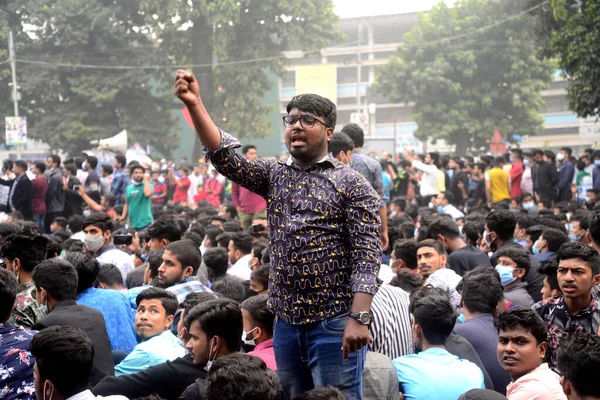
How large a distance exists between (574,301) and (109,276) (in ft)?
12.6

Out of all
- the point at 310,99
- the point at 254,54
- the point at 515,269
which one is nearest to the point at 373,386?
the point at 310,99

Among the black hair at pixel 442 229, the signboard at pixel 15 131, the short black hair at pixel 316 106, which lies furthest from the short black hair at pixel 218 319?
the signboard at pixel 15 131

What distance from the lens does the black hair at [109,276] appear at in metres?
6.89

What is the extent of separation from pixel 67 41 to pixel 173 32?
4.16 meters

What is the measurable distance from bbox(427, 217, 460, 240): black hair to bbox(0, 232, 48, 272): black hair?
4.00 meters

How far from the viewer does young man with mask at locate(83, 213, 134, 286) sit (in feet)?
28.0

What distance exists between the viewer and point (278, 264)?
351 cm

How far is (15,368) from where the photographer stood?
4.09 m

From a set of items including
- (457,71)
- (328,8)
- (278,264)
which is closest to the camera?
(278,264)

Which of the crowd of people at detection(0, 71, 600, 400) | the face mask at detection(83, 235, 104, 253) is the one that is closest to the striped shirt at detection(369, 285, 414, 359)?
the crowd of people at detection(0, 71, 600, 400)

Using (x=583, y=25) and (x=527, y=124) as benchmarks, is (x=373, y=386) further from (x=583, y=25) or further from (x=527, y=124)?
(x=527, y=124)

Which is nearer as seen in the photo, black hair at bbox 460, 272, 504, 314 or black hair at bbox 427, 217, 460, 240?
black hair at bbox 460, 272, 504, 314

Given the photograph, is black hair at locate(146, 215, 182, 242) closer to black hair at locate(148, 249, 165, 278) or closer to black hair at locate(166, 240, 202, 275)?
black hair at locate(148, 249, 165, 278)

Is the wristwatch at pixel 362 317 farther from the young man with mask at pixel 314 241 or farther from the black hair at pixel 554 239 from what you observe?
the black hair at pixel 554 239
